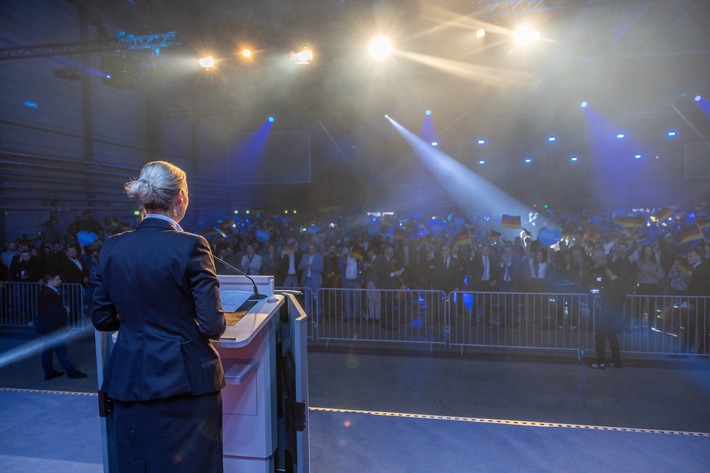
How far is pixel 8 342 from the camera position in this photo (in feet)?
24.5

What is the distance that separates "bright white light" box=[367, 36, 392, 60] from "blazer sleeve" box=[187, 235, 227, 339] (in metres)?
7.78

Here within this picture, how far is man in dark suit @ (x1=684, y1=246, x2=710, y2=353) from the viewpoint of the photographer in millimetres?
6438

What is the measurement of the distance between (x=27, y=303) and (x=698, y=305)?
11.4 m

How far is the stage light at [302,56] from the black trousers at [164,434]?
8293 millimetres

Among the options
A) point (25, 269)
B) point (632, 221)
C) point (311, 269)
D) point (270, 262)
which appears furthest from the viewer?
point (632, 221)

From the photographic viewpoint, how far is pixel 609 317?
5.93m

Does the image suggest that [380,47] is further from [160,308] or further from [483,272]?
[160,308]

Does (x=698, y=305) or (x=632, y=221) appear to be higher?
(x=632, y=221)

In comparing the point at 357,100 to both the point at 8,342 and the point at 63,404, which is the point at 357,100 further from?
the point at 63,404

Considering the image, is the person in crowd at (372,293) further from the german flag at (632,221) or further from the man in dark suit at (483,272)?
the german flag at (632,221)

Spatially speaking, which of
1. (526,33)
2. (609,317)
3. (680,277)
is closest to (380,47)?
(526,33)

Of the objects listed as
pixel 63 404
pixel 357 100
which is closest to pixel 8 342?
pixel 63 404

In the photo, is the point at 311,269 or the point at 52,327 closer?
the point at 52,327

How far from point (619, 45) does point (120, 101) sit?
50.4 ft
